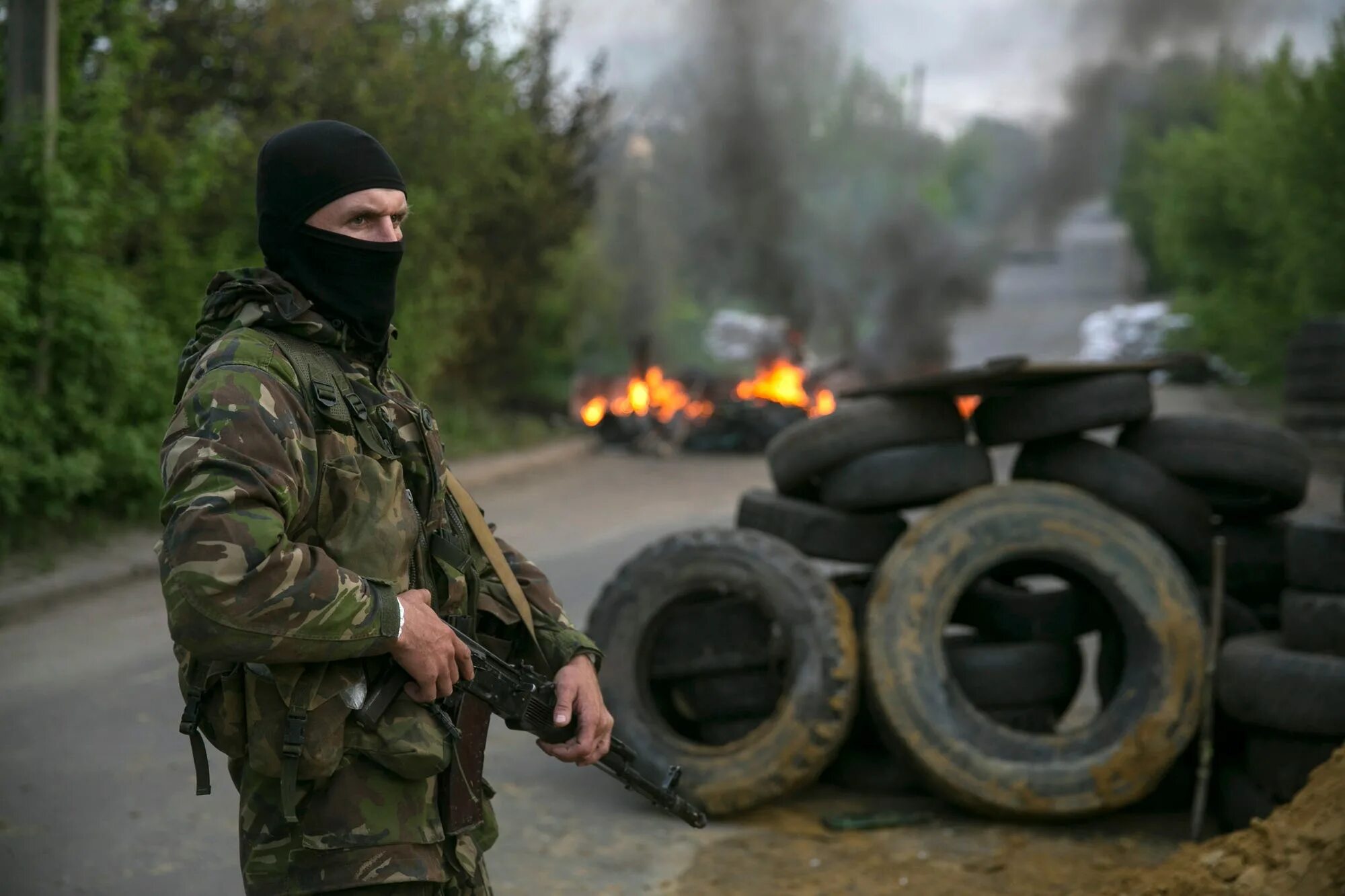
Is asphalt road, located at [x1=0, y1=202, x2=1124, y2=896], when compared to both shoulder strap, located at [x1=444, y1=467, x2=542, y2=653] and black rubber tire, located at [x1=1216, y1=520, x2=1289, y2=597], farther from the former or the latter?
black rubber tire, located at [x1=1216, y1=520, x2=1289, y2=597]

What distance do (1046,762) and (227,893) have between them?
8.84 ft

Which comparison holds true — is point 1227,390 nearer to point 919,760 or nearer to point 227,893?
point 919,760

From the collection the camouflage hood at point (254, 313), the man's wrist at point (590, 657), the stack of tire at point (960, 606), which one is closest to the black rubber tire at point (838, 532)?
the stack of tire at point (960, 606)

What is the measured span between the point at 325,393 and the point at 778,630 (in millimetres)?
3042

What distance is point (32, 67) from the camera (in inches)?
343

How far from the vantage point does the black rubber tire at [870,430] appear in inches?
217

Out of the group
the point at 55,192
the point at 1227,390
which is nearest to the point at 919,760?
the point at 55,192

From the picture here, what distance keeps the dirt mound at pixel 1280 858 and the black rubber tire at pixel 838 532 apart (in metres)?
2.04

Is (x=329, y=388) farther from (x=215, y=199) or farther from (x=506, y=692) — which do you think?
(x=215, y=199)

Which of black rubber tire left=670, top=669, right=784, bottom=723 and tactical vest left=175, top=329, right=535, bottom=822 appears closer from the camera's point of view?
tactical vest left=175, top=329, right=535, bottom=822

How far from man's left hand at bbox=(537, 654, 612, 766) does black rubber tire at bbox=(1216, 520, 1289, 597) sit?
356 centimetres

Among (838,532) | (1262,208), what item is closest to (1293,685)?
(838,532)

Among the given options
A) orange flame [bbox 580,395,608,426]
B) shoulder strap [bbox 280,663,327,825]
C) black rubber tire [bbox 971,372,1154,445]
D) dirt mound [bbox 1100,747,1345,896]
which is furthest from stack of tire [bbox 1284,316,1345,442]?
shoulder strap [bbox 280,663,327,825]

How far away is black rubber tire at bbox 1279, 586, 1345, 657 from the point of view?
449 centimetres
